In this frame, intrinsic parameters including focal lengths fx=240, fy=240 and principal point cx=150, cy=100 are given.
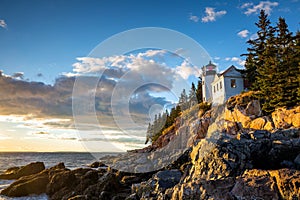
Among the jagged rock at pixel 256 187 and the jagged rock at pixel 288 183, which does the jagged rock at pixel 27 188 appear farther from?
the jagged rock at pixel 288 183

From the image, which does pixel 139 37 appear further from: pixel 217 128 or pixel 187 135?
pixel 187 135

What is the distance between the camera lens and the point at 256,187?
26.7 ft

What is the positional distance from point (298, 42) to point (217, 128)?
12722 mm

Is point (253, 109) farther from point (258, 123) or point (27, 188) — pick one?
point (27, 188)

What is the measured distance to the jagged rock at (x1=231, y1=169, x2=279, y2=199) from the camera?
7.93 m

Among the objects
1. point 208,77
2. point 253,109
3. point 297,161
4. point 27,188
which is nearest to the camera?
point 297,161

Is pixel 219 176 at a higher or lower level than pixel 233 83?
lower

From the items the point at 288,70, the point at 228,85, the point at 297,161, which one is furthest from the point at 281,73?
the point at 297,161

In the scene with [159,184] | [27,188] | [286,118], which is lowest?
[27,188]

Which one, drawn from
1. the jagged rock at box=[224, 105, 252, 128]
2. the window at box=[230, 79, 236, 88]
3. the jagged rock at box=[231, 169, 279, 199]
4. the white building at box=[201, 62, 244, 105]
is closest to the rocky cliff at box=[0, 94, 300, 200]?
the jagged rock at box=[231, 169, 279, 199]

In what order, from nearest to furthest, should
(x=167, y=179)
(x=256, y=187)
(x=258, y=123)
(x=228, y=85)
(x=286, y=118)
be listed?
(x=256, y=187) < (x=167, y=179) < (x=286, y=118) < (x=258, y=123) < (x=228, y=85)

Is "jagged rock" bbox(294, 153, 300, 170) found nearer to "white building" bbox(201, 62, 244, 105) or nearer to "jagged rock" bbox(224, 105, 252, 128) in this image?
"jagged rock" bbox(224, 105, 252, 128)

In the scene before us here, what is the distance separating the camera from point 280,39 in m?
27.8

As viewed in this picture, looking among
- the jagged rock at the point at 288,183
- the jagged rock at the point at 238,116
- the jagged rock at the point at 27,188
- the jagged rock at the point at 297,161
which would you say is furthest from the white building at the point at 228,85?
the jagged rock at the point at 288,183
